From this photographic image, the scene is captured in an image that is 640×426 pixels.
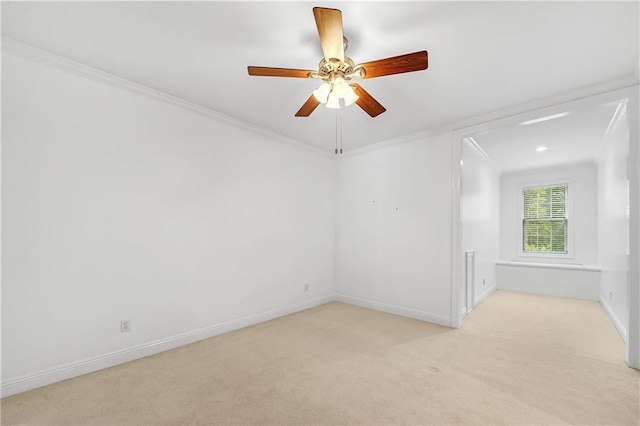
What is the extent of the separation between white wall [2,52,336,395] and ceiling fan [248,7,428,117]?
5.15ft

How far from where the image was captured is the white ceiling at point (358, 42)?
1866 mm

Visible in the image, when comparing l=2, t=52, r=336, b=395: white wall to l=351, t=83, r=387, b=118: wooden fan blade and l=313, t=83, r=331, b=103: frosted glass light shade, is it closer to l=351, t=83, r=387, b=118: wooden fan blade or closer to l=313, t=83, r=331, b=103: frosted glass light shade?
l=313, t=83, r=331, b=103: frosted glass light shade

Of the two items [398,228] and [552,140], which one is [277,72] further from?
[552,140]

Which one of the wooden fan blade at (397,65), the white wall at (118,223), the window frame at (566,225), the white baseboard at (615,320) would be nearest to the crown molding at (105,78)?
the white wall at (118,223)

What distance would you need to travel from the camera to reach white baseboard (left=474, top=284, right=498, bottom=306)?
4770mm

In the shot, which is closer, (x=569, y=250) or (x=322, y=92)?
(x=322, y=92)

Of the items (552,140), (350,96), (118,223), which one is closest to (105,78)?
(118,223)

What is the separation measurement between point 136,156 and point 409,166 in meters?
3.37

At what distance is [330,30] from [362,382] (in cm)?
251

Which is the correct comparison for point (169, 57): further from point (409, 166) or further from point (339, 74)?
point (409, 166)

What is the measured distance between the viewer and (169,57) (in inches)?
93.7

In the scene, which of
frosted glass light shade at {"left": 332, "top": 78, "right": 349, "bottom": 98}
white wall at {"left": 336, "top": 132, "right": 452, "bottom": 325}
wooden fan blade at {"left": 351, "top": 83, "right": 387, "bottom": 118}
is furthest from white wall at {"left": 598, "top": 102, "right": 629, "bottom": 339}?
frosted glass light shade at {"left": 332, "top": 78, "right": 349, "bottom": 98}

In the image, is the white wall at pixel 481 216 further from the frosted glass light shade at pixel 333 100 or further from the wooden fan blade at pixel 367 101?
the frosted glass light shade at pixel 333 100

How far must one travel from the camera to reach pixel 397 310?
4.21 metres
